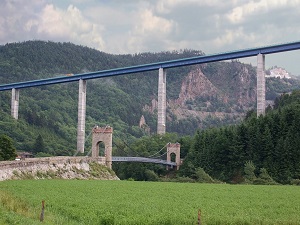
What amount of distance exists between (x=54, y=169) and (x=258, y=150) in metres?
Result: 22.2

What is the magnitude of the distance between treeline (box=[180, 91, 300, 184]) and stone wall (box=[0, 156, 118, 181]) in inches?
503

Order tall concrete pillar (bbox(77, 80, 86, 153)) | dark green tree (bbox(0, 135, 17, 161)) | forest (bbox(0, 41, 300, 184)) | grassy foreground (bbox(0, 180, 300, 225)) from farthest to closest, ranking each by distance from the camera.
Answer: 1. tall concrete pillar (bbox(77, 80, 86, 153))
2. forest (bbox(0, 41, 300, 184))
3. dark green tree (bbox(0, 135, 17, 161))
4. grassy foreground (bbox(0, 180, 300, 225))

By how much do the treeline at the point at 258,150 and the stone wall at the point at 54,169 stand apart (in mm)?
12775

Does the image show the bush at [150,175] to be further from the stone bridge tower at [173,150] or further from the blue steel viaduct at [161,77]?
the stone bridge tower at [173,150]

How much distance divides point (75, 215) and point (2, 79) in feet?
485

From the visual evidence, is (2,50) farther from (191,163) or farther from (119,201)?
(119,201)

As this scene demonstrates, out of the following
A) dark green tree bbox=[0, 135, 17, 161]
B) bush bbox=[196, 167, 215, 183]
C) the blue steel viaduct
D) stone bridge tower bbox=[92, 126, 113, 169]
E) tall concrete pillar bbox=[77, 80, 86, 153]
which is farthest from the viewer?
tall concrete pillar bbox=[77, 80, 86, 153]

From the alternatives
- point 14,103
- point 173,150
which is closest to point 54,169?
point 173,150

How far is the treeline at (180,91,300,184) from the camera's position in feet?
177

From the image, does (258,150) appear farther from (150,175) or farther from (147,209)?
(147,209)

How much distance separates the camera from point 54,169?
162 feet

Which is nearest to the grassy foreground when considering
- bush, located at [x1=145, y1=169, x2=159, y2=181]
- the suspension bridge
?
the suspension bridge

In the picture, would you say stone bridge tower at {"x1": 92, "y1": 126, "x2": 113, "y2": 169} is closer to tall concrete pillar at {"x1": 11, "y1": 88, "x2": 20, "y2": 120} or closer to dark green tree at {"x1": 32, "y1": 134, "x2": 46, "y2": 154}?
dark green tree at {"x1": 32, "y1": 134, "x2": 46, "y2": 154}

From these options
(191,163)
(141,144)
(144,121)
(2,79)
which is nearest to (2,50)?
(2,79)
